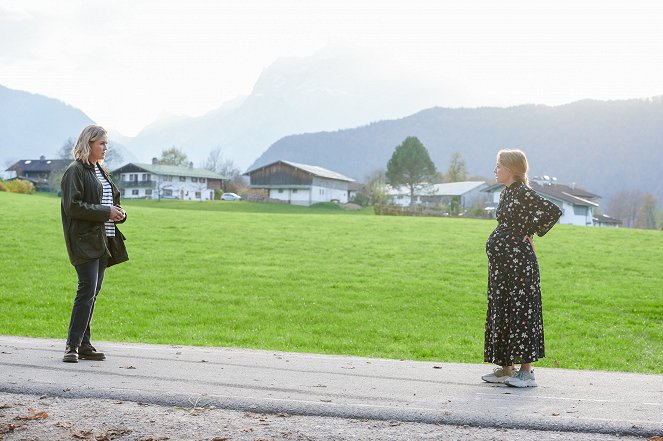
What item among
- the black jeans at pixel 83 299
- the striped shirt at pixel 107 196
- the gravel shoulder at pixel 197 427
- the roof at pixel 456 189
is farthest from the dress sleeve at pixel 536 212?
the roof at pixel 456 189

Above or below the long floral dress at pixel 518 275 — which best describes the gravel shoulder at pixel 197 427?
below

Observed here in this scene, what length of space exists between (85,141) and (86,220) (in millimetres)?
911

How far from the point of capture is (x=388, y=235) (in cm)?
3272

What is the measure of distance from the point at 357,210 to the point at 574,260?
63.1 m

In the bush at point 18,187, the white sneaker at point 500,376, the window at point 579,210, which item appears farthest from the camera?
the window at point 579,210

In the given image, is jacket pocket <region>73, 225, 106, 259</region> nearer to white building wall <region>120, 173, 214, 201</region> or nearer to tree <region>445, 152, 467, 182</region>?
white building wall <region>120, 173, 214, 201</region>

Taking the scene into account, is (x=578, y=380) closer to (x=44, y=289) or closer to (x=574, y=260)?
(x=44, y=289)

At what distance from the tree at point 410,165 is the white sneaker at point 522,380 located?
329ft

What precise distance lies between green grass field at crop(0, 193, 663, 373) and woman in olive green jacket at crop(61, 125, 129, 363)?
10.7 ft

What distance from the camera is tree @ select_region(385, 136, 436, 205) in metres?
108

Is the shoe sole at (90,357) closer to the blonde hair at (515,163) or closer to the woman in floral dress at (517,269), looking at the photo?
the woman in floral dress at (517,269)

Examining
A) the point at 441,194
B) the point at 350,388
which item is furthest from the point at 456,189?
the point at 350,388

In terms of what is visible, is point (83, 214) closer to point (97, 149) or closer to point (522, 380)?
point (97, 149)

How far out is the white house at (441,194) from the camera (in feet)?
365
